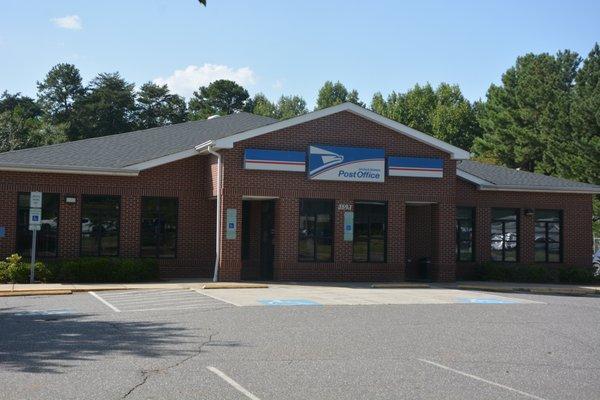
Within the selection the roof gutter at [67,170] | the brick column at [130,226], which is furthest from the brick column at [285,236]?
the roof gutter at [67,170]

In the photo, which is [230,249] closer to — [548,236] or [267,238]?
[267,238]

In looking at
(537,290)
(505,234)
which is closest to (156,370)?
(537,290)

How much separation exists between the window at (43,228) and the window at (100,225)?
886 millimetres

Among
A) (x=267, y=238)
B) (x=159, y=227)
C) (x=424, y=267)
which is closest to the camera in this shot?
(x=159, y=227)

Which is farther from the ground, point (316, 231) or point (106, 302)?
point (316, 231)

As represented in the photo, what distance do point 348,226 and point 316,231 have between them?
112 cm

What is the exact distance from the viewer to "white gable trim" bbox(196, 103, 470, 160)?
23.1 metres

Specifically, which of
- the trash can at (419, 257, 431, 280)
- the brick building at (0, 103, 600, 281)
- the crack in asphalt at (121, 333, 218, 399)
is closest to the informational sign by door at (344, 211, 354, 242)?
the brick building at (0, 103, 600, 281)

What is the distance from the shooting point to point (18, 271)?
21.9m

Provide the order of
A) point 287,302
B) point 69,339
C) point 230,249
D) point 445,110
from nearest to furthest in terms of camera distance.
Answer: point 69,339, point 287,302, point 230,249, point 445,110

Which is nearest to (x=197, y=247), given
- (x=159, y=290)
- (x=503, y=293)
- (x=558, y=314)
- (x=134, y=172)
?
(x=134, y=172)

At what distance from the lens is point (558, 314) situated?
1656cm

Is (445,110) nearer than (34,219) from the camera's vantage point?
No

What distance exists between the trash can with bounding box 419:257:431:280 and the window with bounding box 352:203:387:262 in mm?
2465
